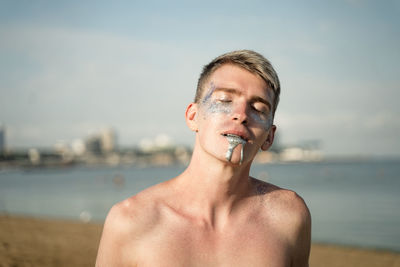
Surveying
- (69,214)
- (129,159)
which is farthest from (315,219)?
(129,159)

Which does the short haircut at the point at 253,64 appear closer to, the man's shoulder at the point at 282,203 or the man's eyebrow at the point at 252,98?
the man's eyebrow at the point at 252,98

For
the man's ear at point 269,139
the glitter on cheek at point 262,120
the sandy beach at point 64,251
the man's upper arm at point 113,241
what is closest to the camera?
the man's upper arm at point 113,241

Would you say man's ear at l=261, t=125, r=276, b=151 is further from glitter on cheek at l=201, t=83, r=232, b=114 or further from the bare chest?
the bare chest

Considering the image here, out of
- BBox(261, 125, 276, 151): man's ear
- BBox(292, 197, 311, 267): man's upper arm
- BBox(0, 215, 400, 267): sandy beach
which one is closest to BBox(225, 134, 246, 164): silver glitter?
BBox(261, 125, 276, 151): man's ear

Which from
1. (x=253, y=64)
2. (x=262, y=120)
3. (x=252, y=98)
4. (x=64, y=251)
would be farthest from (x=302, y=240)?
(x=64, y=251)

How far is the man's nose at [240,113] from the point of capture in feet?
6.53

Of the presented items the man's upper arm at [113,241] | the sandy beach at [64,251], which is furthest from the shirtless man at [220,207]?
the sandy beach at [64,251]

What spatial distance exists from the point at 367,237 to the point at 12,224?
16095mm

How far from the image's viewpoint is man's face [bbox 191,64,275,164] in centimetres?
198

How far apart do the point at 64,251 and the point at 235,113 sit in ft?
42.1

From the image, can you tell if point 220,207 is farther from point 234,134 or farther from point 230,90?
point 230,90

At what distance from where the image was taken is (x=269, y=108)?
2100 mm

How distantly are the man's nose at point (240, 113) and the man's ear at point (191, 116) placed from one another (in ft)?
0.93

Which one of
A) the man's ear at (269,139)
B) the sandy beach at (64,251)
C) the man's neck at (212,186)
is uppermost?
the man's ear at (269,139)
